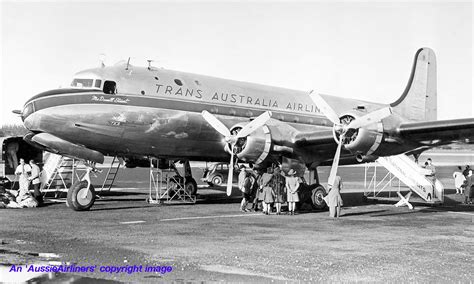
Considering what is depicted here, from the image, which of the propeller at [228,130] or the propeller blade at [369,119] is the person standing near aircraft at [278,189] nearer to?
the propeller at [228,130]

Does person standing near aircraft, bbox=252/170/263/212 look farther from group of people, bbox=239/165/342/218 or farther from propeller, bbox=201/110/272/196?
propeller, bbox=201/110/272/196

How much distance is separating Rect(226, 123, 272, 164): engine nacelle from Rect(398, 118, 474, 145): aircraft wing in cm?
377

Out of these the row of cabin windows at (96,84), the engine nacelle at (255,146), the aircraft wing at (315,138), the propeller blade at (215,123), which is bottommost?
the engine nacelle at (255,146)

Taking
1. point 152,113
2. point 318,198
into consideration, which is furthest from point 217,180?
point 152,113

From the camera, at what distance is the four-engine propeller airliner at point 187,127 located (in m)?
13.6

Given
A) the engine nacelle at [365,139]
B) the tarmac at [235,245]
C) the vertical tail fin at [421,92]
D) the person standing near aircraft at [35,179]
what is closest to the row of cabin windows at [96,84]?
the tarmac at [235,245]

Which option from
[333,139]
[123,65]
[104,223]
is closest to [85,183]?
[104,223]

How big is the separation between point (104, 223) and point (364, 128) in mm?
7205

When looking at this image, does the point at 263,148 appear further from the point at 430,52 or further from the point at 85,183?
the point at 430,52

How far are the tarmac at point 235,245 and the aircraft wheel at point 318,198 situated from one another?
986 millimetres

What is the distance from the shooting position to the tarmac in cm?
680

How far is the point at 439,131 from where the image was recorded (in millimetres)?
13727

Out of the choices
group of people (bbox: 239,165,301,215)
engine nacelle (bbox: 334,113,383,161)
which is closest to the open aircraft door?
group of people (bbox: 239,165,301,215)

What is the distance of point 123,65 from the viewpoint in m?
14.8
